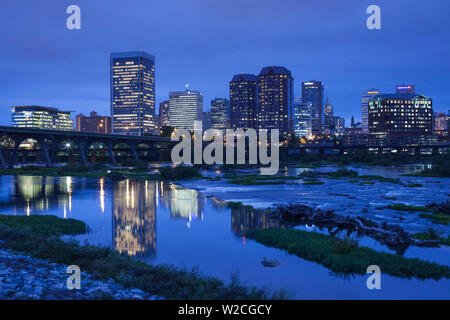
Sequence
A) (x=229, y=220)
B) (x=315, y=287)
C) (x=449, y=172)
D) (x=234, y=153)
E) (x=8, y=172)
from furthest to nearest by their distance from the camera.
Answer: (x=234, y=153)
(x=8, y=172)
(x=449, y=172)
(x=229, y=220)
(x=315, y=287)

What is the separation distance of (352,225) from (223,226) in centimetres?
981

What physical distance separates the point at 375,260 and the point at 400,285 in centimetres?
261

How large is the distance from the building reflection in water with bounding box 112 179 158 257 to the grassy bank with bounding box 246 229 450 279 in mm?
7688

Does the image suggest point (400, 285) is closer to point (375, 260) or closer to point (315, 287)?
point (375, 260)

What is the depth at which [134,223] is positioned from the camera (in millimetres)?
30688

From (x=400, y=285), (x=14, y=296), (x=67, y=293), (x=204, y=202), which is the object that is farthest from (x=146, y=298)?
(x=204, y=202)

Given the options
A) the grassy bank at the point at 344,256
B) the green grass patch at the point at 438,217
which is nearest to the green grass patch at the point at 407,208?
the green grass patch at the point at 438,217

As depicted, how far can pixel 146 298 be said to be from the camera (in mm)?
12906

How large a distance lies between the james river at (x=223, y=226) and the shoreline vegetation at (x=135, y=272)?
222 cm

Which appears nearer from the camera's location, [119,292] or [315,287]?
[119,292]

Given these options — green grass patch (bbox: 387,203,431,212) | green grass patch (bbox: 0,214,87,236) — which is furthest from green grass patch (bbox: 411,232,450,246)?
green grass patch (bbox: 0,214,87,236)

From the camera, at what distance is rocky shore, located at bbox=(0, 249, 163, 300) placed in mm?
12248

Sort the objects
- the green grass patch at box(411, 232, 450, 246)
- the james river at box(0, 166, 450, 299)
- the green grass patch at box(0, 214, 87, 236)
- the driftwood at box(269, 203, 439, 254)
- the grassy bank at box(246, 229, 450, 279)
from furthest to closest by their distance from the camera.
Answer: the green grass patch at box(0, 214, 87, 236) < the green grass patch at box(411, 232, 450, 246) < the driftwood at box(269, 203, 439, 254) < the grassy bank at box(246, 229, 450, 279) < the james river at box(0, 166, 450, 299)

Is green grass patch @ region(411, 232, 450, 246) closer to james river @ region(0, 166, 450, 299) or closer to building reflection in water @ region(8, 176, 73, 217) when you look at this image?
james river @ region(0, 166, 450, 299)
